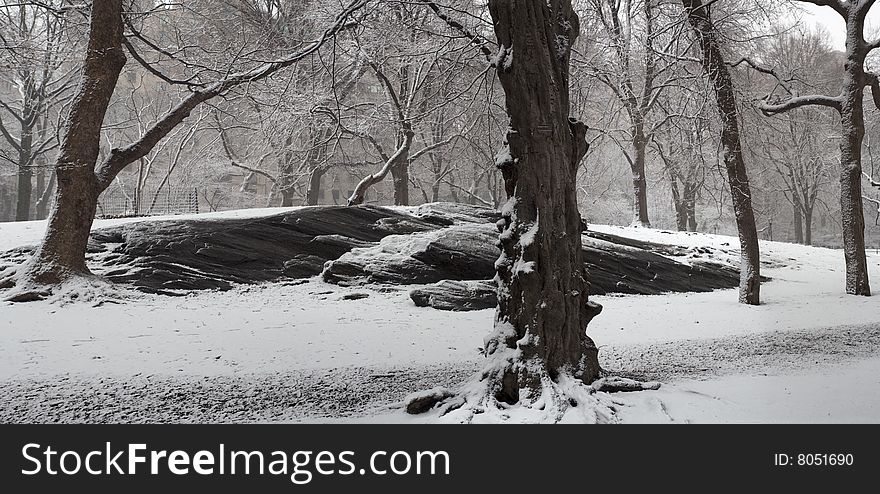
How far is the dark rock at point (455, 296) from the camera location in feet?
27.3

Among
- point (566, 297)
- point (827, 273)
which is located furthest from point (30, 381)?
point (827, 273)

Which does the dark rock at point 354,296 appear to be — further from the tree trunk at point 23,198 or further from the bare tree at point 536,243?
the tree trunk at point 23,198

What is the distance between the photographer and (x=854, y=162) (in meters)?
10.1

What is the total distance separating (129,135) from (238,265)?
21.0 meters

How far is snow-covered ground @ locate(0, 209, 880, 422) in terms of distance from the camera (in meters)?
4.37

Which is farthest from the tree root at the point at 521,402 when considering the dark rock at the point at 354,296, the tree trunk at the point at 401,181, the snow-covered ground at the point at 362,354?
the tree trunk at the point at 401,181

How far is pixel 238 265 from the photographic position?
9438 millimetres

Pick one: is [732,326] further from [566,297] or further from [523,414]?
[523,414]

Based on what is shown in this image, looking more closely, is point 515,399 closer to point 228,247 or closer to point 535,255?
point 535,255

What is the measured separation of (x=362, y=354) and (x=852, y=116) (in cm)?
916

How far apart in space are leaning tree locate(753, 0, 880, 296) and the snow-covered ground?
74cm

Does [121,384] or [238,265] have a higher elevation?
[238,265]

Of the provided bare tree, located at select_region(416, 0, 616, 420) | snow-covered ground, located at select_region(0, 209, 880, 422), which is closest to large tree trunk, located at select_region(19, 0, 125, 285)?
snow-covered ground, located at select_region(0, 209, 880, 422)

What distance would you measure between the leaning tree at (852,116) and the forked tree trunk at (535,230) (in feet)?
A: 23.7
